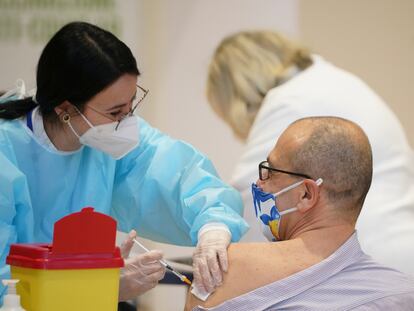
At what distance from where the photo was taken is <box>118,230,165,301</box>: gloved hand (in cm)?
164

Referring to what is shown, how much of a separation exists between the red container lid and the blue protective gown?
369 mm

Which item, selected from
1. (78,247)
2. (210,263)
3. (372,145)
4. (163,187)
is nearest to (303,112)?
(372,145)

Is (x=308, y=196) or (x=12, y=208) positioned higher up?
(x=308, y=196)

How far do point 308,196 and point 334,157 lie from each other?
0.32ft

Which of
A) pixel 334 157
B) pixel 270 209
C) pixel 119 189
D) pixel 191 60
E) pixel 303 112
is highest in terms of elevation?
pixel 334 157

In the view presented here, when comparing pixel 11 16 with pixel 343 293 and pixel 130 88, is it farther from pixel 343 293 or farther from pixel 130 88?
pixel 343 293

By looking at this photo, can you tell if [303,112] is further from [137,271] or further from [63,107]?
[137,271]

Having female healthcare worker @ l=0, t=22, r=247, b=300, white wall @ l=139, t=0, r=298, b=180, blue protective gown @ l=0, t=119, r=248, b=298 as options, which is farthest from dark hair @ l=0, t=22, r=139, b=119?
white wall @ l=139, t=0, r=298, b=180

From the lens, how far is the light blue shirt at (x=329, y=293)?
1510 mm

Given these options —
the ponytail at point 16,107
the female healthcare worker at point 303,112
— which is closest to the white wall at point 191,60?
the female healthcare worker at point 303,112

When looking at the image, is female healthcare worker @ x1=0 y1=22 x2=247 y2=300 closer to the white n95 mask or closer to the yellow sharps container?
the white n95 mask

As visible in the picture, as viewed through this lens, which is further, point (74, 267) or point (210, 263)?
point (210, 263)

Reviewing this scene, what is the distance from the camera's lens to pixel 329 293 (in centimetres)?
152

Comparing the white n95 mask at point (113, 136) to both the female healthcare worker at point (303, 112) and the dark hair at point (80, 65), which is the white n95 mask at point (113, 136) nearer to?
the dark hair at point (80, 65)
